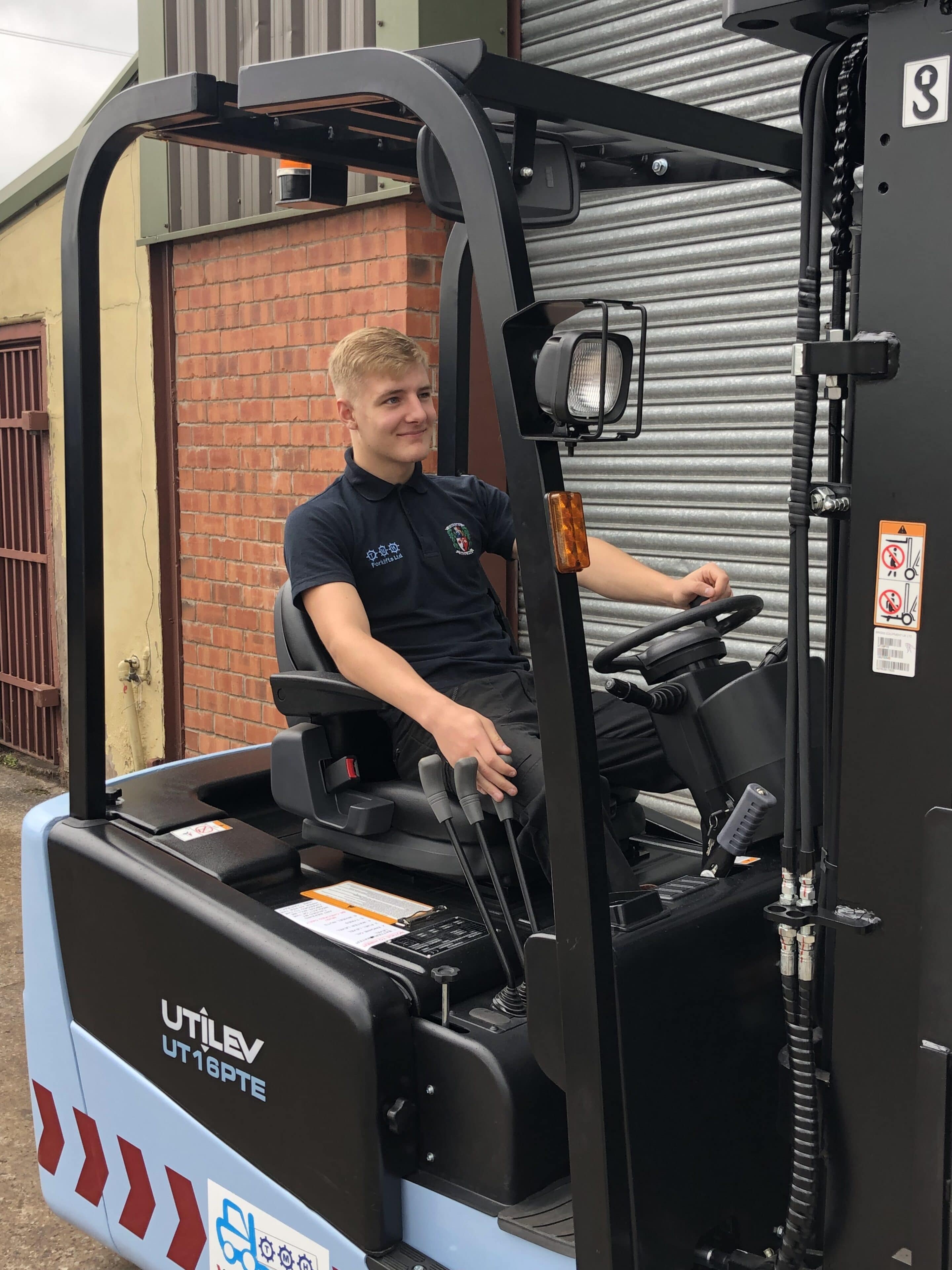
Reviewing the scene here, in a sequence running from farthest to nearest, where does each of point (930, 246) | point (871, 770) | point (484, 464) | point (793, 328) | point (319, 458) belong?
point (319, 458) < point (484, 464) < point (793, 328) < point (871, 770) < point (930, 246)

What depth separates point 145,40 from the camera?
6.35m

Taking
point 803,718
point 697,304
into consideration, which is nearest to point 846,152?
point 803,718

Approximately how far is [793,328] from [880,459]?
114 inches

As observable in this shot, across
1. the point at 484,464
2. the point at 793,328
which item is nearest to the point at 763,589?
the point at 793,328

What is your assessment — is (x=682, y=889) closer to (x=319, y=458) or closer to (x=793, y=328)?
(x=793, y=328)

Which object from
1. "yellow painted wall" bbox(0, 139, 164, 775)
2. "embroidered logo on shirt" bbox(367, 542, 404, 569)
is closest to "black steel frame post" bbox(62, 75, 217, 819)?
"embroidered logo on shirt" bbox(367, 542, 404, 569)

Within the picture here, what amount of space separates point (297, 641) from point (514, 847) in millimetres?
841

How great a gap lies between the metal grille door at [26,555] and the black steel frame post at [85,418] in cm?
550

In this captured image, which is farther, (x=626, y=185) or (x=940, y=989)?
(x=626, y=185)

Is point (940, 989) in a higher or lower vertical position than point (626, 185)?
lower

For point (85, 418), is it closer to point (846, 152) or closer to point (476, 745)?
point (476, 745)

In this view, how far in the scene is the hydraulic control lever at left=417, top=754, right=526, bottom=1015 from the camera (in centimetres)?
223

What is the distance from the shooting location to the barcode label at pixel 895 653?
1.73 metres

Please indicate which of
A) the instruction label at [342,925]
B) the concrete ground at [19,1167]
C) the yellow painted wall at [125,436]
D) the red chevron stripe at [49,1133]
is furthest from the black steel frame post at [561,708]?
the yellow painted wall at [125,436]
